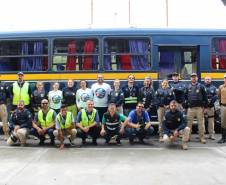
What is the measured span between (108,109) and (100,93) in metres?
0.83

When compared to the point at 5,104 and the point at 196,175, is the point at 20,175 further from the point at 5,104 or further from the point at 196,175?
the point at 5,104

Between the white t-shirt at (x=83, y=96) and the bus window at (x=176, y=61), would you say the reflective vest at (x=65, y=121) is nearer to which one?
the white t-shirt at (x=83, y=96)

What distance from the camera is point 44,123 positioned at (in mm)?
13109

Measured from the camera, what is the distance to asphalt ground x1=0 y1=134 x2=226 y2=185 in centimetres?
916

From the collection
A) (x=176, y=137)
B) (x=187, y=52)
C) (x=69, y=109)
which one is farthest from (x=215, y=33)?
(x=69, y=109)

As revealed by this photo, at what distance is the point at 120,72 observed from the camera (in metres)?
14.7

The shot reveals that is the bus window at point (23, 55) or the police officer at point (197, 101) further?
the bus window at point (23, 55)

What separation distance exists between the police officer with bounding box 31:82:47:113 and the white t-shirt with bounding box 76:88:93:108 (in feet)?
3.07

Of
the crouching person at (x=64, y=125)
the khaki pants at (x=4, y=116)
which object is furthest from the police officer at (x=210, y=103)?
the khaki pants at (x=4, y=116)

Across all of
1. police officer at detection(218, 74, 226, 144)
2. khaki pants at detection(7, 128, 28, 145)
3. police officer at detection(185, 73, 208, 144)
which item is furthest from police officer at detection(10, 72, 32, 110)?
police officer at detection(218, 74, 226, 144)

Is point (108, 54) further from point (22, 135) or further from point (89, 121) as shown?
point (22, 135)

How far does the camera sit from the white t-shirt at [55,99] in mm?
Result: 13953

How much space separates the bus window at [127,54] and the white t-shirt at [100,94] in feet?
3.01

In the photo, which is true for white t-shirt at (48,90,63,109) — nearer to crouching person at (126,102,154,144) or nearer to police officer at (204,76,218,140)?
crouching person at (126,102,154,144)
